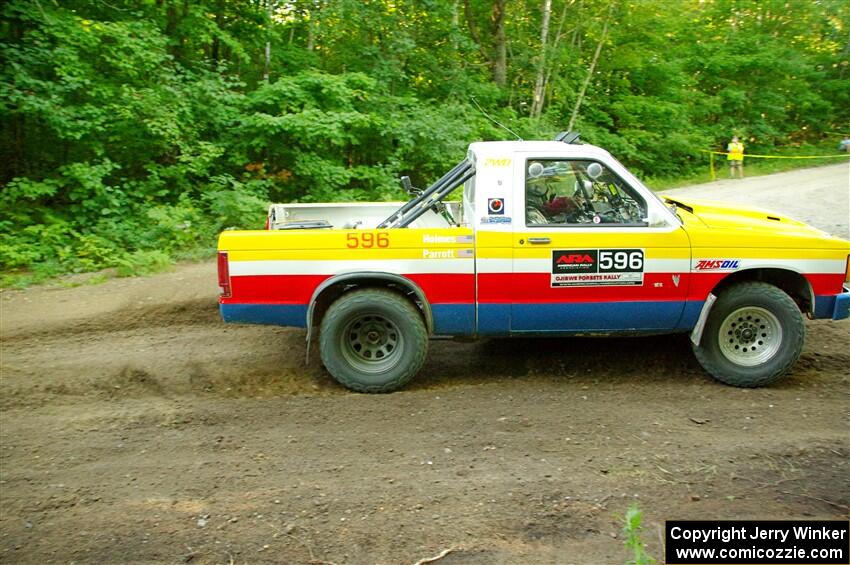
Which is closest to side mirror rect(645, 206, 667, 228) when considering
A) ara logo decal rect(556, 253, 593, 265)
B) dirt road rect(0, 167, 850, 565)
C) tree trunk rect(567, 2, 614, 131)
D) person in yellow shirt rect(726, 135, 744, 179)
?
ara logo decal rect(556, 253, 593, 265)

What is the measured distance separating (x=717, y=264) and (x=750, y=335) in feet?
2.33

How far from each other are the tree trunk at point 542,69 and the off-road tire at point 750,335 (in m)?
13.1

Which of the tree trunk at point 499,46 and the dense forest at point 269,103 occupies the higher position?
the tree trunk at point 499,46

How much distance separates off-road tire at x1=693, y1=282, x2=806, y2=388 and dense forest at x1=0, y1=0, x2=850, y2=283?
747 cm

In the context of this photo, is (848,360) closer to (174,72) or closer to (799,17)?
(174,72)

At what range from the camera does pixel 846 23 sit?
2503 centimetres

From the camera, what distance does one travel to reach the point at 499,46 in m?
18.4

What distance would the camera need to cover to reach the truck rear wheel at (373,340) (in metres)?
5.70

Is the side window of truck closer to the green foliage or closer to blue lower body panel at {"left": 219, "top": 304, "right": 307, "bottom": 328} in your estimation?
blue lower body panel at {"left": 219, "top": 304, "right": 307, "bottom": 328}

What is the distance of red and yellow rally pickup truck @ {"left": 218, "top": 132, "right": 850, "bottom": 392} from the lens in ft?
18.6

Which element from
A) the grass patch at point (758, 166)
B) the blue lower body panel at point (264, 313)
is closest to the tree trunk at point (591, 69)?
the grass patch at point (758, 166)
